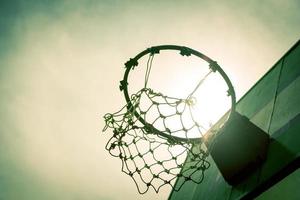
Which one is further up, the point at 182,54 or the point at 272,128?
the point at 182,54

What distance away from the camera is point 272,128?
3252 millimetres

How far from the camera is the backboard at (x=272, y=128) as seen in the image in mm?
2719

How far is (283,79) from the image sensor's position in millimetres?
3672

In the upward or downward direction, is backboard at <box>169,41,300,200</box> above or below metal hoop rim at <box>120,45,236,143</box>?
below

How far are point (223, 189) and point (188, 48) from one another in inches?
53.7

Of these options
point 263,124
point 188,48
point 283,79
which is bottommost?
point 263,124

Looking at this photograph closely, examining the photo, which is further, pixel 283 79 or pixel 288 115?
pixel 283 79

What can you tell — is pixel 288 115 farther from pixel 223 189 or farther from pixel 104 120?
pixel 104 120

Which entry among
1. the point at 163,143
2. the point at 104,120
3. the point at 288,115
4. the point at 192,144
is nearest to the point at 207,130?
the point at 192,144

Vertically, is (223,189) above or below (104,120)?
below

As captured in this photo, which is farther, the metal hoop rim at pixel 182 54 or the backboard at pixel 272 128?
the metal hoop rim at pixel 182 54

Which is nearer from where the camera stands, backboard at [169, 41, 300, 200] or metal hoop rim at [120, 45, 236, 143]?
backboard at [169, 41, 300, 200]

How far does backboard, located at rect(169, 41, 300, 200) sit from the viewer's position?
8.92 ft

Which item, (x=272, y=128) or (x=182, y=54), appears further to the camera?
(x=182, y=54)
